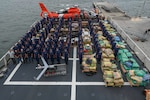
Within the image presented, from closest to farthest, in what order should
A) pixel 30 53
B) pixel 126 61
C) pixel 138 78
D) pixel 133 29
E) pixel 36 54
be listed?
1. pixel 138 78
2. pixel 126 61
3. pixel 36 54
4. pixel 30 53
5. pixel 133 29

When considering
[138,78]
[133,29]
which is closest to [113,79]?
[138,78]

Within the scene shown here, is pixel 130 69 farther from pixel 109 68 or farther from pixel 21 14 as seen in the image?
pixel 21 14

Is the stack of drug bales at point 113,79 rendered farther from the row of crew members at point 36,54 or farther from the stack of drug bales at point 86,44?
the row of crew members at point 36,54

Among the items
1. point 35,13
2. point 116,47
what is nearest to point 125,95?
point 116,47

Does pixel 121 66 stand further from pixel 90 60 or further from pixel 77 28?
pixel 77 28

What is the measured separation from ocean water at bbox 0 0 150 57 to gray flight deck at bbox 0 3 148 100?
10581 millimetres

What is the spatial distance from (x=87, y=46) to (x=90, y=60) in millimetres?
2158

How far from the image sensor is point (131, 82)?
35.1 feet

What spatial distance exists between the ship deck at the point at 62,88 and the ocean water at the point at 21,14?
10594mm

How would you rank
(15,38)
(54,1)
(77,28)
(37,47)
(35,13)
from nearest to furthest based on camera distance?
(37,47), (77,28), (15,38), (35,13), (54,1)

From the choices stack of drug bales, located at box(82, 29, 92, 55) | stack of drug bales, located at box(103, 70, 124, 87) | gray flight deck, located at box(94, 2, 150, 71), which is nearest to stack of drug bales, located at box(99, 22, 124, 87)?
stack of drug bales, located at box(103, 70, 124, 87)

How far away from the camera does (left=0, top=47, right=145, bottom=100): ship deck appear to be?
1000 centimetres

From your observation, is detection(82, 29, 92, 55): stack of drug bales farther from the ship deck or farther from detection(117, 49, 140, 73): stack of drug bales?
A: detection(117, 49, 140, 73): stack of drug bales

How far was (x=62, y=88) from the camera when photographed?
10625 mm
